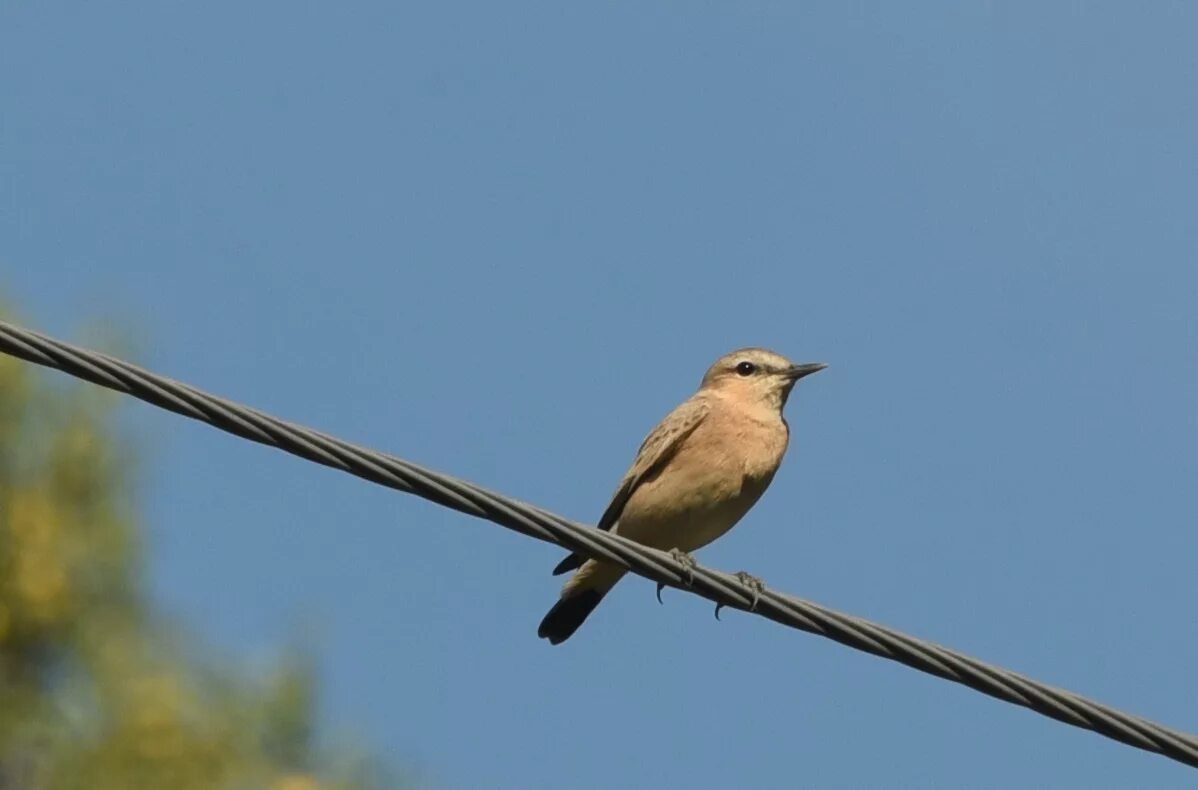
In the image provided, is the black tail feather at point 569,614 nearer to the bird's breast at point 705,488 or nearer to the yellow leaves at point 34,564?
the bird's breast at point 705,488

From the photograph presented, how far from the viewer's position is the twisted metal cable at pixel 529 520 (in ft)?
18.1

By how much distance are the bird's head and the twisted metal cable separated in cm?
433

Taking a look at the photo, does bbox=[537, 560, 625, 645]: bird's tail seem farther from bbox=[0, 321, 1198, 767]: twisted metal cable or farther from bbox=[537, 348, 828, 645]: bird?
bbox=[0, 321, 1198, 767]: twisted metal cable

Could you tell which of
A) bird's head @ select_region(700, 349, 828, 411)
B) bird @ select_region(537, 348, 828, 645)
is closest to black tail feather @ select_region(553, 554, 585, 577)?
Answer: bird @ select_region(537, 348, 828, 645)

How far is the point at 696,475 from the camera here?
394 inches

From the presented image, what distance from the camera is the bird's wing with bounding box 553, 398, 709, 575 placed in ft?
33.8

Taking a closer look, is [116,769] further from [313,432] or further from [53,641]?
[313,432]

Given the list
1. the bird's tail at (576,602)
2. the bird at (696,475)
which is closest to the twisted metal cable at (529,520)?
the bird at (696,475)

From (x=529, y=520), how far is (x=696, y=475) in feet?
13.4

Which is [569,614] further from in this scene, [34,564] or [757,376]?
[34,564]

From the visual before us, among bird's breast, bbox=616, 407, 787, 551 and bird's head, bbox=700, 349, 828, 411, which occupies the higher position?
bird's head, bbox=700, 349, 828, 411

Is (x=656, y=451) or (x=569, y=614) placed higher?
(x=656, y=451)

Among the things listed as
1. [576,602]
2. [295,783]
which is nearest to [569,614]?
[576,602]

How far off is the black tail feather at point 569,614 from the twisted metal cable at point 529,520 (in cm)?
405
